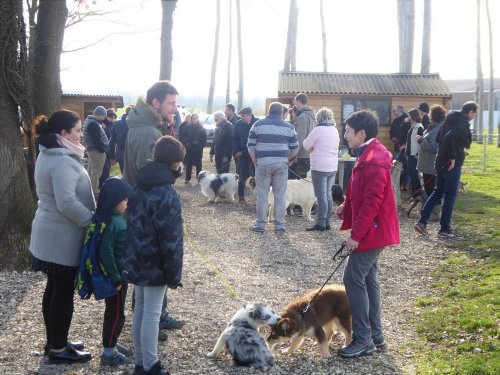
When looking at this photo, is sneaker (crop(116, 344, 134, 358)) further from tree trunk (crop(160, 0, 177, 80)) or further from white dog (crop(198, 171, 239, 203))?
tree trunk (crop(160, 0, 177, 80))

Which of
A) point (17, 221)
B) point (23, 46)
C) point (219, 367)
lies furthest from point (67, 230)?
point (23, 46)

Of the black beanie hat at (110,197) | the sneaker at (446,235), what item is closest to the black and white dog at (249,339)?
the black beanie hat at (110,197)

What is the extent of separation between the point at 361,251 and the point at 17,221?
14.8 feet

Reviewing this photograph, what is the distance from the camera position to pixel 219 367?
16.1 ft

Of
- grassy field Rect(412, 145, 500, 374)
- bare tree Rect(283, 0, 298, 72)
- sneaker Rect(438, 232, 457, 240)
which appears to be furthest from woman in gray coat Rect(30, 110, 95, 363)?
bare tree Rect(283, 0, 298, 72)

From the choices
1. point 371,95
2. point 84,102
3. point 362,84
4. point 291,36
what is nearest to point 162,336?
point 371,95

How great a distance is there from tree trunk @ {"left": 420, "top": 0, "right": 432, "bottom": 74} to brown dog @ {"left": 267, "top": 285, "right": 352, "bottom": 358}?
63.4 feet

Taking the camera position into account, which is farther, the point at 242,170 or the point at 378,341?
the point at 242,170

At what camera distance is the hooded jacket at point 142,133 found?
5.04 meters

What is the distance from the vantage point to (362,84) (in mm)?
17156

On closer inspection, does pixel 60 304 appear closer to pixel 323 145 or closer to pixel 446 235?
pixel 323 145

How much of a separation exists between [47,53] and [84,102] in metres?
17.2

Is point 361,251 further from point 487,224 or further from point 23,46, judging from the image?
point 487,224

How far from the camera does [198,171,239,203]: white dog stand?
13930 mm
